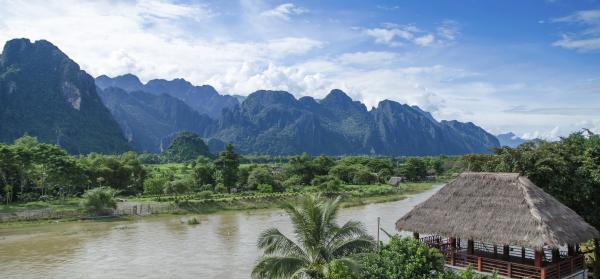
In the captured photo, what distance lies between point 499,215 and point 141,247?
22657mm

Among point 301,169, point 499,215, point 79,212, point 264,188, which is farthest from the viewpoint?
point 301,169

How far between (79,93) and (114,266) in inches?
5599

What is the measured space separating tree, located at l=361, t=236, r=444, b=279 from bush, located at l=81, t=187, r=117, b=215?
35121 millimetres

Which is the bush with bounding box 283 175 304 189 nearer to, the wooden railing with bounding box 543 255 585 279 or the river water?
the river water

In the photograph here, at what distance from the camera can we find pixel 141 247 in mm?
30359

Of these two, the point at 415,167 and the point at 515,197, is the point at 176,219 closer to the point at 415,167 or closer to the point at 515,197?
the point at 515,197

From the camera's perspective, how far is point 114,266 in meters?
25.4

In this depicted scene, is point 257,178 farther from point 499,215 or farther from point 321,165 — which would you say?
point 499,215

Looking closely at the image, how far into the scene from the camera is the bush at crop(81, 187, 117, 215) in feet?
139

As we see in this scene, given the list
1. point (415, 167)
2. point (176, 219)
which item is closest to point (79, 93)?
point (415, 167)

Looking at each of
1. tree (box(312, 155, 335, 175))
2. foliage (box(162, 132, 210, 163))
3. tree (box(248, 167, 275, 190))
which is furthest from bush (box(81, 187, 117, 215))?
foliage (box(162, 132, 210, 163))

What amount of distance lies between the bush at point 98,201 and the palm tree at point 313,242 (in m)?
31.9

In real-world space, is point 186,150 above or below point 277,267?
above

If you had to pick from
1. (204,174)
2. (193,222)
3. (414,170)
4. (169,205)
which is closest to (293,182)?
(204,174)
